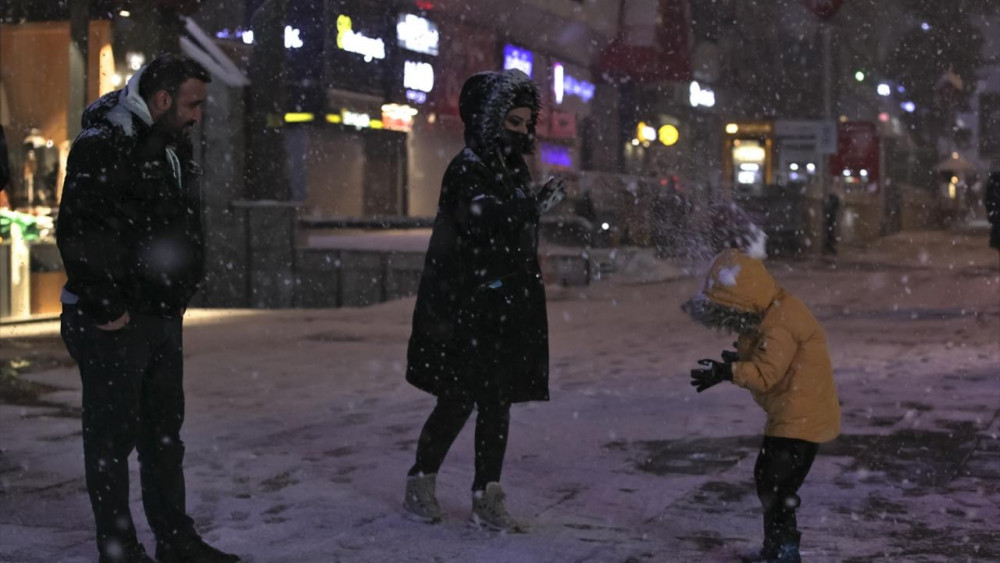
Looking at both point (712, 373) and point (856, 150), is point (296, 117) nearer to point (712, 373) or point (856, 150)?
point (712, 373)

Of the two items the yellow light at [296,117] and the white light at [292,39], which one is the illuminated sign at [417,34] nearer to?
the yellow light at [296,117]

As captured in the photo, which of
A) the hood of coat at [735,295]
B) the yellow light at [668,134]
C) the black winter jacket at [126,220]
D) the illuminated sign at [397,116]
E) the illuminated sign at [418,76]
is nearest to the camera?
the black winter jacket at [126,220]

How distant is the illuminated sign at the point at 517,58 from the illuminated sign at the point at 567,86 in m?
1.70

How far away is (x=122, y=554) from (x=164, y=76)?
1636 millimetres

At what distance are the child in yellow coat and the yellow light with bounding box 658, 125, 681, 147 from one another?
25.9 meters

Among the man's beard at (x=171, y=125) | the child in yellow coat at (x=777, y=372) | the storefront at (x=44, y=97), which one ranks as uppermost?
the storefront at (x=44, y=97)

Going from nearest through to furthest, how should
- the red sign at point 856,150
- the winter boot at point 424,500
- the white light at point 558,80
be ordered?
the winter boot at point 424,500 → the white light at point 558,80 → the red sign at point 856,150

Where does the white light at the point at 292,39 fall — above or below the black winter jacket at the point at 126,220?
above

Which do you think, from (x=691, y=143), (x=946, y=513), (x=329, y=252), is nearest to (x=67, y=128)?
(x=329, y=252)

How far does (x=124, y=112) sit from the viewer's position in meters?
4.39

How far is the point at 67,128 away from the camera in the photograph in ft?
54.7

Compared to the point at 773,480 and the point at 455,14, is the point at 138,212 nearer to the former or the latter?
the point at 773,480

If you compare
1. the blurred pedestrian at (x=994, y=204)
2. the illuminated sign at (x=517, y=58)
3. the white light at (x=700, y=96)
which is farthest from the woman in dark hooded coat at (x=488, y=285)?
the white light at (x=700, y=96)

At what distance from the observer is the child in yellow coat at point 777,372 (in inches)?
179
